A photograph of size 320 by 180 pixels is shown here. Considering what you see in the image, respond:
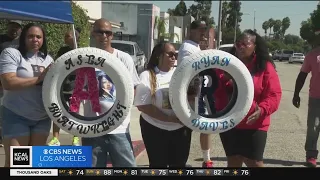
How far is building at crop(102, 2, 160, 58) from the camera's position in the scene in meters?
20.7

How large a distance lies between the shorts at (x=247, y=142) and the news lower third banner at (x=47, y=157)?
4.01 ft

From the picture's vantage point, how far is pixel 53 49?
961 centimetres

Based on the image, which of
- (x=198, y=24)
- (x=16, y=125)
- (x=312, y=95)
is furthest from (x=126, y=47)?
(x=16, y=125)

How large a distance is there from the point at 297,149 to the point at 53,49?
5.97 meters

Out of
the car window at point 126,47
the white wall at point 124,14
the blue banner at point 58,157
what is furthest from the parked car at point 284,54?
the blue banner at point 58,157

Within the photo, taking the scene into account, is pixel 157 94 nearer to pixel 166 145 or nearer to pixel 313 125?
pixel 166 145

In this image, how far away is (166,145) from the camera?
3.12 m

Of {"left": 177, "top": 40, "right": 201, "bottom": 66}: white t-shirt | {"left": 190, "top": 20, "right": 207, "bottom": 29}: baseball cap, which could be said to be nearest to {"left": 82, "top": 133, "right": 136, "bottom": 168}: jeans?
{"left": 177, "top": 40, "right": 201, "bottom": 66}: white t-shirt

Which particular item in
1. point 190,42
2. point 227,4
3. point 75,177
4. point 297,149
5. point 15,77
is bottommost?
point 297,149

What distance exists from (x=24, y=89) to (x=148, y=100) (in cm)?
86

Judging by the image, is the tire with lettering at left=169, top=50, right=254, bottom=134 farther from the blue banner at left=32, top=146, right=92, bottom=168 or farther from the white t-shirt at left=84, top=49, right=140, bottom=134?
the blue banner at left=32, top=146, right=92, bottom=168

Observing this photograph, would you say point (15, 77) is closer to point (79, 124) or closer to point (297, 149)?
point (79, 124)

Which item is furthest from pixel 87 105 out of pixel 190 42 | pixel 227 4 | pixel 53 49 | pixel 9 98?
pixel 227 4

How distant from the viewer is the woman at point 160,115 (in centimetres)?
297
